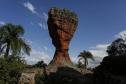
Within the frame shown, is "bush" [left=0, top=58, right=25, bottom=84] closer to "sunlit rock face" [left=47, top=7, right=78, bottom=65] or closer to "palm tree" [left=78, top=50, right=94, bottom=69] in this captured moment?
"sunlit rock face" [left=47, top=7, right=78, bottom=65]

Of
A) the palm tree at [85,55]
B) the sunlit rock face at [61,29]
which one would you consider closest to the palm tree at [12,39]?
the sunlit rock face at [61,29]

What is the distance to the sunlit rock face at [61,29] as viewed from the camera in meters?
48.2

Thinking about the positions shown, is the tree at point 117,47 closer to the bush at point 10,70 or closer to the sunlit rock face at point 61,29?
the sunlit rock face at point 61,29

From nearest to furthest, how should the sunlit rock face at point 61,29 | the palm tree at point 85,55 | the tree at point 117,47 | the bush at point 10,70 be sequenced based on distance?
the bush at point 10,70 < the sunlit rock face at point 61,29 < the tree at point 117,47 < the palm tree at point 85,55

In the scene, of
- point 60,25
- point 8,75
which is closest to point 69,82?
point 8,75

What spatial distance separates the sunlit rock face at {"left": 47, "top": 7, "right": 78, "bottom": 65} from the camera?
158ft

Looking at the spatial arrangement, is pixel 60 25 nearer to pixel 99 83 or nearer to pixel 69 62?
pixel 69 62

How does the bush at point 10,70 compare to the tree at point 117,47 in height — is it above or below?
below

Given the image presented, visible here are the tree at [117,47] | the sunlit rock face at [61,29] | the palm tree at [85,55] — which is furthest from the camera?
the palm tree at [85,55]

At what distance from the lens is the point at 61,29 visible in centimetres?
4872

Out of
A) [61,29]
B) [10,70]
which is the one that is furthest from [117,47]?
[10,70]

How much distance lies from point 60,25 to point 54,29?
117 cm

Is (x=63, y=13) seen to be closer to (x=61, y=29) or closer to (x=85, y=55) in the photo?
(x=61, y=29)

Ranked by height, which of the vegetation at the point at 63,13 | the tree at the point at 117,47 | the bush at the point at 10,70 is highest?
the vegetation at the point at 63,13
